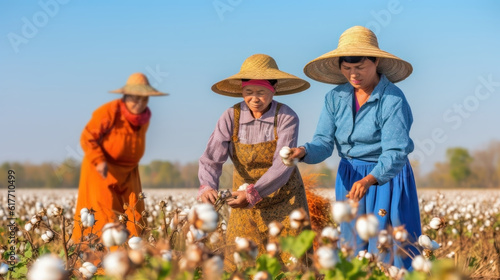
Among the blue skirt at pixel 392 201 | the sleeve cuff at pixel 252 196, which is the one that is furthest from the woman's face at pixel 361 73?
the sleeve cuff at pixel 252 196

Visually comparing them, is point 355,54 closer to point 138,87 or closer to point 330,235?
point 330,235

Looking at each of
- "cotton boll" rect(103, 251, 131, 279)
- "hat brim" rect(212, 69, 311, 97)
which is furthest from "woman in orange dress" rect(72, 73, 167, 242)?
"cotton boll" rect(103, 251, 131, 279)

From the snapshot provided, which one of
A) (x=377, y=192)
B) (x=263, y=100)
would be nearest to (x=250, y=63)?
(x=263, y=100)

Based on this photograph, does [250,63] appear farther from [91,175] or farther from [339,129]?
[91,175]

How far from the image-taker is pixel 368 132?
3975 millimetres

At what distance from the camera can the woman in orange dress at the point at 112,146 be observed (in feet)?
19.0

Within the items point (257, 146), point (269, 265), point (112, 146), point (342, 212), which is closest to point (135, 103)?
point (112, 146)

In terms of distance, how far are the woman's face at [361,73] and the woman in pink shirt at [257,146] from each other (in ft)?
1.38

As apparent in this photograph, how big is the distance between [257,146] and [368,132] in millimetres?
802

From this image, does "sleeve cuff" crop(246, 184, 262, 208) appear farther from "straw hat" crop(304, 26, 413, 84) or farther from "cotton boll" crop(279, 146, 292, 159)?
→ "straw hat" crop(304, 26, 413, 84)

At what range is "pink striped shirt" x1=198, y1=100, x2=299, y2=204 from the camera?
4.04 m

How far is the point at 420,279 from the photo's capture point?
201 centimetres

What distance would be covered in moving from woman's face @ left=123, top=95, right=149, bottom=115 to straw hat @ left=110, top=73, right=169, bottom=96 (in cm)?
9

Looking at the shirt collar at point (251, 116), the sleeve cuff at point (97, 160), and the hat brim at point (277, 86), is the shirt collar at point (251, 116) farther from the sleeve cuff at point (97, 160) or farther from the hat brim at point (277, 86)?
the sleeve cuff at point (97, 160)
